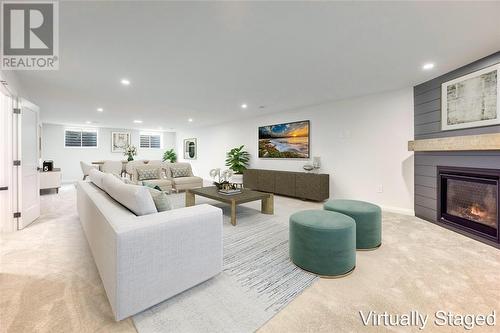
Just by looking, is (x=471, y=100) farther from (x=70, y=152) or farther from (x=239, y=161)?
(x=70, y=152)

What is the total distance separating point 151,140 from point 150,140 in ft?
0.15

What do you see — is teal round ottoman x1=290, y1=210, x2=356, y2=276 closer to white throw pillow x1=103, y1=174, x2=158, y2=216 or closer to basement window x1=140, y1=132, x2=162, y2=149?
white throw pillow x1=103, y1=174, x2=158, y2=216

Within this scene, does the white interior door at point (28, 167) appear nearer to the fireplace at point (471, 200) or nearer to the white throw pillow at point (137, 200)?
the white throw pillow at point (137, 200)

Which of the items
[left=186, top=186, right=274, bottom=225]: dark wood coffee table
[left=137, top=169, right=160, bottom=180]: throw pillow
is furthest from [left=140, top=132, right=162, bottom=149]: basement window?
[left=186, top=186, right=274, bottom=225]: dark wood coffee table

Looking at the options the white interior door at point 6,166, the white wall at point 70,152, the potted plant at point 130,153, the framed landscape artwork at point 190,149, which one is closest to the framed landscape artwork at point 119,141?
the white wall at point 70,152

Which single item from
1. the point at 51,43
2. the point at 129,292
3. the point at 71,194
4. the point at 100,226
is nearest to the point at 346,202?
the point at 129,292

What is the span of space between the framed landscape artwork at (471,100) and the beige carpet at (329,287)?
1.60 meters

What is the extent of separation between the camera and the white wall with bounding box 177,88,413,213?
3945mm

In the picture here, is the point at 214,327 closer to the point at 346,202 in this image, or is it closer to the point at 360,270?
the point at 360,270

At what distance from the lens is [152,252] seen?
58.7 inches

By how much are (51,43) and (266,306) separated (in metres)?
3.40

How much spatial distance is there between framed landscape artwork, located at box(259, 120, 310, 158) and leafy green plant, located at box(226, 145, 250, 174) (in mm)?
647

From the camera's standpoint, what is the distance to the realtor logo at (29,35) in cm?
181

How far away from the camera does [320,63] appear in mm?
2873
